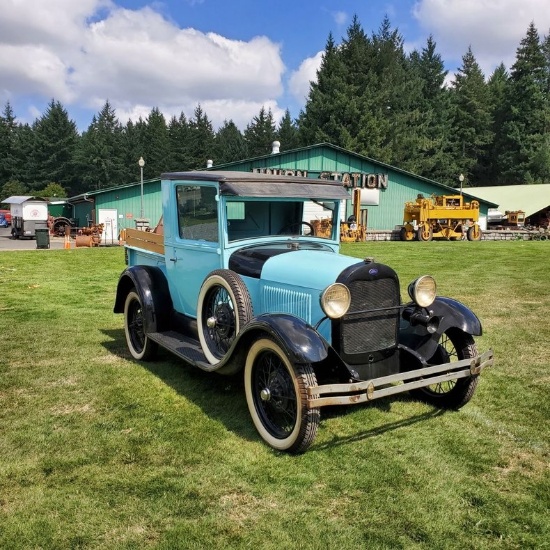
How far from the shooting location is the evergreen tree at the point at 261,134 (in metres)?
69.6

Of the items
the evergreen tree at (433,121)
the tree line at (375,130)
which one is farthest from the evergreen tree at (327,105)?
the evergreen tree at (433,121)

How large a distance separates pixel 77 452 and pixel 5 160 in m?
74.1

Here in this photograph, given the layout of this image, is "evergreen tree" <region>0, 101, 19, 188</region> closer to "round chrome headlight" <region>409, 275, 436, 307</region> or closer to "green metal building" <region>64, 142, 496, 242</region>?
"green metal building" <region>64, 142, 496, 242</region>

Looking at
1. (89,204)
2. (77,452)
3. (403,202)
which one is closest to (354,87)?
(403,202)

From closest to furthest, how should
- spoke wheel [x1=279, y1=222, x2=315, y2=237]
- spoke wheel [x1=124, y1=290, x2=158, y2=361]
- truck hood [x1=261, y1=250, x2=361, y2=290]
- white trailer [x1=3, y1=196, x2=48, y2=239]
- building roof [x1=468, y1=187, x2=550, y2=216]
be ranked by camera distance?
truck hood [x1=261, y1=250, x2=361, y2=290] → spoke wheel [x1=279, y1=222, x2=315, y2=237] → spoke wheel [x1=124, y1=290, x2=158, y2=361] → white trailer [x1=3, y1=196, x2=48, y2=239] → building roof [x1=468, y1=187, x2=550, y2=216]

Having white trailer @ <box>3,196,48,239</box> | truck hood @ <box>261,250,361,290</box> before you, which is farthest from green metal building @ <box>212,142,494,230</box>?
truck hood @ <box>261,250,361,290</box>

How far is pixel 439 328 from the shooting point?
4191 mm

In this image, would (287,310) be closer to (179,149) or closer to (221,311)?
(221,311)

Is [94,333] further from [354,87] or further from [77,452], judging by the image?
[354,87]

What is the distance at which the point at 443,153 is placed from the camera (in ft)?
169

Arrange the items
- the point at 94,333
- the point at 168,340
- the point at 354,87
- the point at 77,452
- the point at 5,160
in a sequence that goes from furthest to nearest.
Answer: the point at 5,160
the point at 354,87
the point at 94,333
the point at 168,340
the point at 77,452

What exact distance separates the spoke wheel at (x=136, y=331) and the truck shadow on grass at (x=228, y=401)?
0.10 meters

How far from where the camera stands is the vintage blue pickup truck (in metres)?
3.57

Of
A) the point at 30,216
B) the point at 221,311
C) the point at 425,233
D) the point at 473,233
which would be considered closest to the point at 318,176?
the point at 425,233
